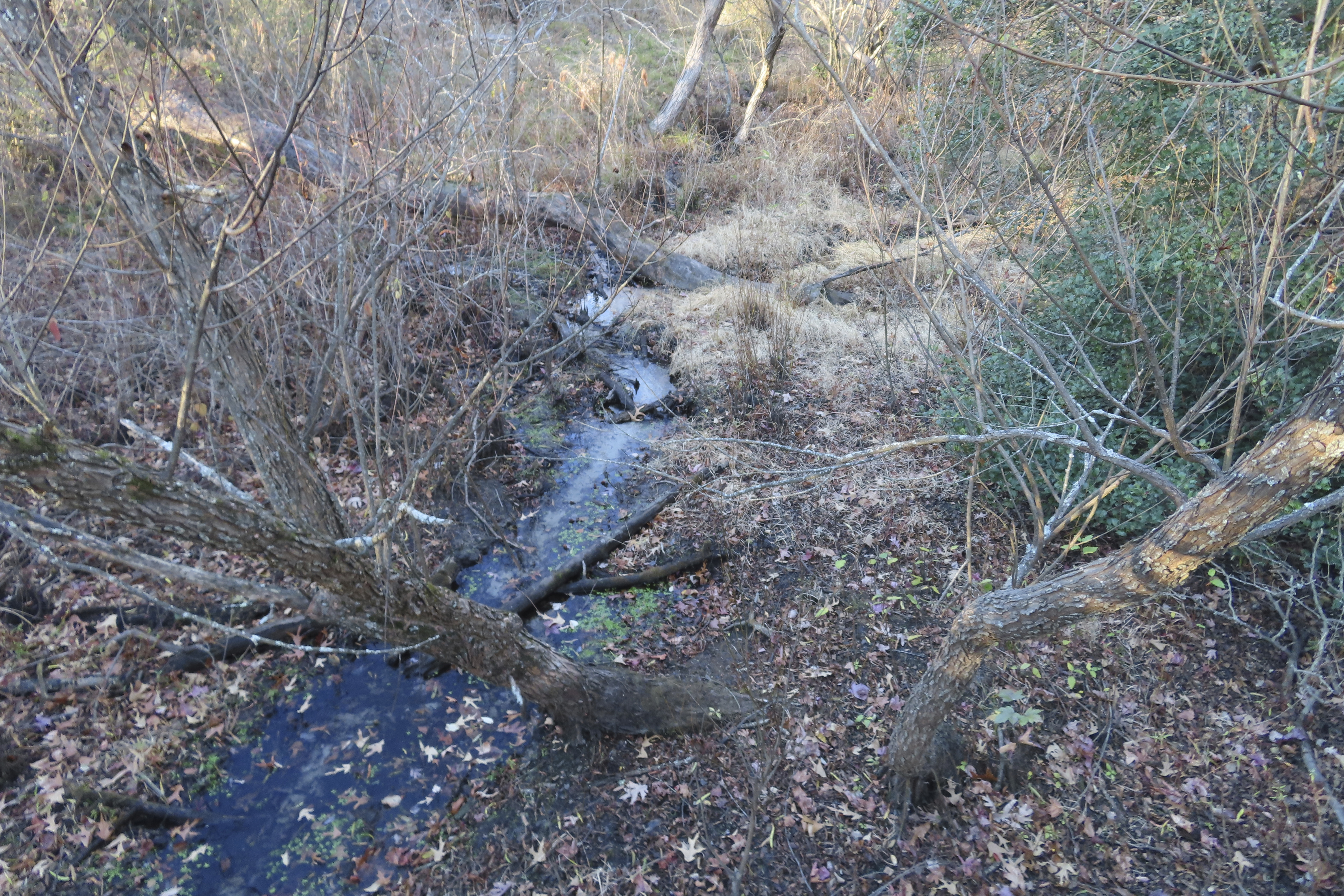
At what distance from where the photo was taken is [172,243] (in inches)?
110

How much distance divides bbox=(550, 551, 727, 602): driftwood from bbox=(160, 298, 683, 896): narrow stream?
0.08 m

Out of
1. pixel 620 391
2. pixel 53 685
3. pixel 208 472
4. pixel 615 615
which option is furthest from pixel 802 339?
pixel 53 685

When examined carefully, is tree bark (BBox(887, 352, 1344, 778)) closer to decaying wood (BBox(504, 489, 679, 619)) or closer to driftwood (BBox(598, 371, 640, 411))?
decaying wood (BBox(504, 489, 679, 619))

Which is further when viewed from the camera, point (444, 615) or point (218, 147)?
point (218, 147)

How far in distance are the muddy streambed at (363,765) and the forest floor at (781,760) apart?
0.02 m

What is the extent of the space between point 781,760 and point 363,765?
2.42 meters

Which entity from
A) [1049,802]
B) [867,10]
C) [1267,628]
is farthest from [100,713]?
[1267,628]

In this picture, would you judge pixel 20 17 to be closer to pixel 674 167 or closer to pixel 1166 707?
pixel 1166 707

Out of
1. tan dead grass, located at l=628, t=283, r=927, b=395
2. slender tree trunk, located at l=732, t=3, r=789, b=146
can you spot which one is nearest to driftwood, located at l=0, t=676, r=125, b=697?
tan dead grass, located at l=628, t=283, r=927, b=395

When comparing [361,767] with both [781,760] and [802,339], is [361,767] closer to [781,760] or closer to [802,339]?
[781,760]

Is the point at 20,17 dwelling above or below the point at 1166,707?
above

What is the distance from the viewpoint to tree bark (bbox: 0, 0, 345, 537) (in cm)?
277

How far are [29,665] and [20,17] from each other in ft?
12.5

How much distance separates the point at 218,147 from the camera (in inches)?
336
